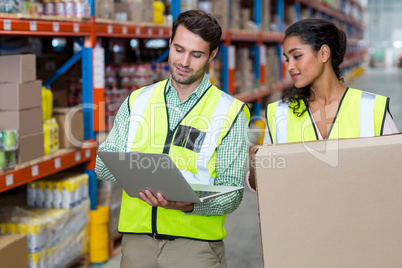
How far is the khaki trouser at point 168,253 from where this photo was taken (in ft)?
6.88

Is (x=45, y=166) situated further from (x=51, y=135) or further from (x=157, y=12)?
(x=157, y=12)

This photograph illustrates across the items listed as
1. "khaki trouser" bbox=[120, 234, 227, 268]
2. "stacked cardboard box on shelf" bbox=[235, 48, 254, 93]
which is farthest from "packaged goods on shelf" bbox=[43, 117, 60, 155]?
"stacked cardboard box on shelf" bbox=[235, 48, 254, 93]

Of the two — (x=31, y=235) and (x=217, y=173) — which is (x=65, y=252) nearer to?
(x=31, y=235)

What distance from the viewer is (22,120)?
3133 mm

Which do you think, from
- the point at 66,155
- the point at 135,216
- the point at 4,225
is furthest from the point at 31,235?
the point at 135,216

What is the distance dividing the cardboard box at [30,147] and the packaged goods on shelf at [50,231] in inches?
16.5

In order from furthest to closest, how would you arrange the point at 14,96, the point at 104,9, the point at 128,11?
the point at 128,11
the point at 104,9
the point at 14,96

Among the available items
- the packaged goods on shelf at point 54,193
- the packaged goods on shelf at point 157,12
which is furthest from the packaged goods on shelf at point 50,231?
the packaged goods on shelf at point 157,12

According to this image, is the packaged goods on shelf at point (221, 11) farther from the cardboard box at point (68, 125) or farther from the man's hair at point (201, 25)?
the man's hair at point (201, 25)

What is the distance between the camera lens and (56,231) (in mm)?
3512

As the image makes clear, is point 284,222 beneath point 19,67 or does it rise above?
beneath

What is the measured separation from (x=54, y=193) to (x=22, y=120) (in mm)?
709

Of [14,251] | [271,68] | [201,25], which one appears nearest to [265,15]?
[271,68]

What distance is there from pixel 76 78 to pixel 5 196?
1098 mm
